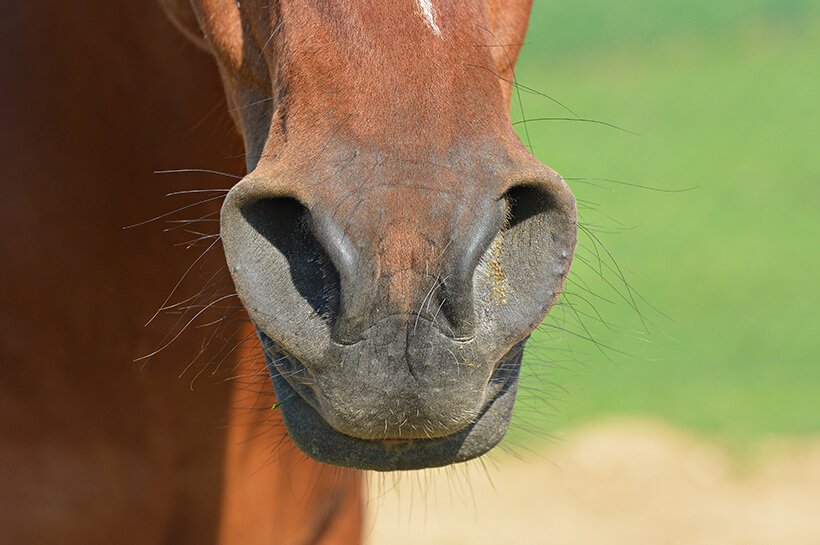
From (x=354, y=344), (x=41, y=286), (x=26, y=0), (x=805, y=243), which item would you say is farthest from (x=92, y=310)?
(x=805, y=243)

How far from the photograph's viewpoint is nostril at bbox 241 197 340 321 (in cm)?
142

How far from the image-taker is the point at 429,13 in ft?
4.98

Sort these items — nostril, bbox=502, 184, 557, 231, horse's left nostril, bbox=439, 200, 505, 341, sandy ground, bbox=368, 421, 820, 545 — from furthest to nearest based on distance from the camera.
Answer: sandy ground, bbox=368, 421, 820, 545
nostril, bbox=502, 184, 557, 231
horse's left nostril, bbox=439, 200, 505, 341

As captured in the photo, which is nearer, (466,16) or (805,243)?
(466,16)

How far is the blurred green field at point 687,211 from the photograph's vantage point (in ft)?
20.9

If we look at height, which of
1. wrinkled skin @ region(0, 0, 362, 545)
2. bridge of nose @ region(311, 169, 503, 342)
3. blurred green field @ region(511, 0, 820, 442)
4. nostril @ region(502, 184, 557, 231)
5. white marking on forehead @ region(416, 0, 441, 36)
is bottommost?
blurred green field @ region(511, 0, 820, 442)

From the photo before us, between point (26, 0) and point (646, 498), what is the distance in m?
3.93

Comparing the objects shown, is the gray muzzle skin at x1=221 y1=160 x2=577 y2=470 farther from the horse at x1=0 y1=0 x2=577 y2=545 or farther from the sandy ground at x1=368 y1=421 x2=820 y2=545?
the sandy ground at x1=368 y1=421 x2=820 y2=545

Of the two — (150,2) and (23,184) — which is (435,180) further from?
(23,184)

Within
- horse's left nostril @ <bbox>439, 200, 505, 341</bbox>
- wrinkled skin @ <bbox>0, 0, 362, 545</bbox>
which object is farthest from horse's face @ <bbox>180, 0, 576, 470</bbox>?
wrinkled skin @ <bbox>0, 0, 362, 545</bbox>

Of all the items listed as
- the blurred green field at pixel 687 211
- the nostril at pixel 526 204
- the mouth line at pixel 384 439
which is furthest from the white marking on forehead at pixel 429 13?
the blurred green field at pixel 687 211

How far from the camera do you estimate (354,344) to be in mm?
1390

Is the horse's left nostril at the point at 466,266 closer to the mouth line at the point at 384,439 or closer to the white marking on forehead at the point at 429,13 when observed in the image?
the mouth line at the point at 384,439

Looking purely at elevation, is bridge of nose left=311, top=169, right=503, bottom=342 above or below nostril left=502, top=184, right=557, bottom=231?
above
